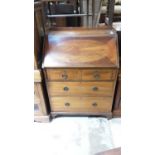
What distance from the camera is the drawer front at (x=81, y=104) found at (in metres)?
1.80

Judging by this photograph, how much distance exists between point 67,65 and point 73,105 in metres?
0.53

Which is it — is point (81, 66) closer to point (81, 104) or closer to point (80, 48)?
point (80, 48)

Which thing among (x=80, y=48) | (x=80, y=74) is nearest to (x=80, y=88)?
(x=80, y=74)

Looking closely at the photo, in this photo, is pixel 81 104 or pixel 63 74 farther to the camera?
pixel 81 104

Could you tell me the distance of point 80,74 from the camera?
5.28ft

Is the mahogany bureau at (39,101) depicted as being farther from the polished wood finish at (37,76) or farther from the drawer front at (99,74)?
the drawer front at (99,74)

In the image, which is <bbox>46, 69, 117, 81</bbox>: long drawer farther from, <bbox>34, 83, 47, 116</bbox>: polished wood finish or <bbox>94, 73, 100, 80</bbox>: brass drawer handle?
<bbox>34, 83, 47, 116</bbox>: polished wood finish

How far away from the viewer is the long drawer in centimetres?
158

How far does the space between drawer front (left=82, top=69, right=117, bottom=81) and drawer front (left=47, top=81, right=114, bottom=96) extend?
64 mm

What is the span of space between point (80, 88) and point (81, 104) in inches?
9.0

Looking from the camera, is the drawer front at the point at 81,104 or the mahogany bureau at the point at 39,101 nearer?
the mahogany bureau at the point at 39,101

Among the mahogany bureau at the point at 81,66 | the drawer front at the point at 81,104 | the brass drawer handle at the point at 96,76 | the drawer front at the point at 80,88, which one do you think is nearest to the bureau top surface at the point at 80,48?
the mahogany bureau at the point at 81,66
